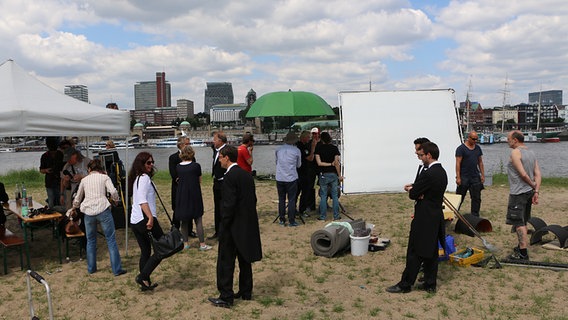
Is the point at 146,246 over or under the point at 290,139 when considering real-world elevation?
under

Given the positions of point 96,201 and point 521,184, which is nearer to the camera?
point 96,201

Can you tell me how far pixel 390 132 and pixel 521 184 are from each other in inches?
193

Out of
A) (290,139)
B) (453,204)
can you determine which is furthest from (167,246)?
(453,204)

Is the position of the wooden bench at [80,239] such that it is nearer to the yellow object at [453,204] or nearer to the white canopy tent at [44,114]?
the white canopy tent at [44,114]

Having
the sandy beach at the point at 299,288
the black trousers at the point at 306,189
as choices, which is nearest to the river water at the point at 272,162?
the black trousers at the point at 306,189

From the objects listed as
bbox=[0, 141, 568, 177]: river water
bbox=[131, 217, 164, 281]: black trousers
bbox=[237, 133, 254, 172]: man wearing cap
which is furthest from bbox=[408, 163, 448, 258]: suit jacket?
bbox=[0, 141, 568, 177]: river water

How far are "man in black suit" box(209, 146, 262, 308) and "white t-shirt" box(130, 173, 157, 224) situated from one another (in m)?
0.98

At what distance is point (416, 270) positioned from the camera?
4461mm

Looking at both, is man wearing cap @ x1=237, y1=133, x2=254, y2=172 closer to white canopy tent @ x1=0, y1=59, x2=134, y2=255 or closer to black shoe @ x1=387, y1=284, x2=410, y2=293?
white canopy tent @ x1=0, y1=59, x2=134, y2=255

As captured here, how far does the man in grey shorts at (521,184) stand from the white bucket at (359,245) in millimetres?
1789

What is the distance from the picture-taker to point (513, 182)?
551 centimetres

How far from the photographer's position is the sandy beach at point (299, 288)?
13.4ft

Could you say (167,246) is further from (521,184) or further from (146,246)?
(521,184)

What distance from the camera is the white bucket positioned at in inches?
231
